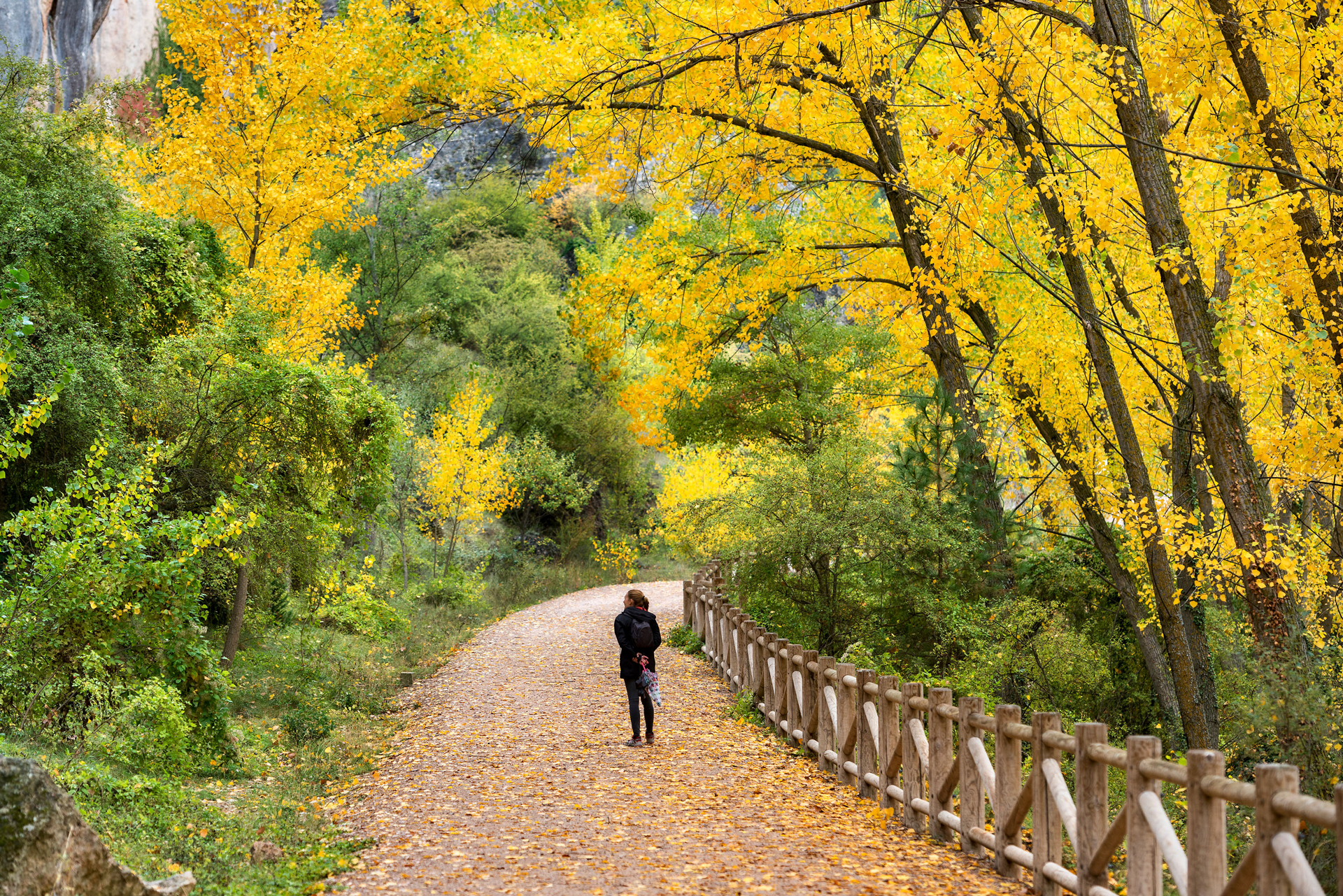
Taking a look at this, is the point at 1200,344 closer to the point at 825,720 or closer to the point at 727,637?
the point at 825,720

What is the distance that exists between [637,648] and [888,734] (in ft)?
9.31

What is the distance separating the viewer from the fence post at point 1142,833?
482 centimetres

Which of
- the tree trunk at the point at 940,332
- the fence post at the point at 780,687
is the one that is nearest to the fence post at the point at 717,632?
the fence post at the point at 780,687

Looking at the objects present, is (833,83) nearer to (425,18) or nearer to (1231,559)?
(425,18)

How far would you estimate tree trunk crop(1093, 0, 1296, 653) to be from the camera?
7195 mm

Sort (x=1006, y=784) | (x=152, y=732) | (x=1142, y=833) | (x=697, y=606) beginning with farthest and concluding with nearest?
1. (x=697, y=606)
2. (x=152, y=732)
3. (x=1006, y=784)
4. (x=1142, y=833)

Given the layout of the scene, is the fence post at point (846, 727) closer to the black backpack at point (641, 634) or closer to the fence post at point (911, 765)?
the fence post at point (911, 765)

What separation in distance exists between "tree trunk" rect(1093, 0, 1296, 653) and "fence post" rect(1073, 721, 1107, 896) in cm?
250

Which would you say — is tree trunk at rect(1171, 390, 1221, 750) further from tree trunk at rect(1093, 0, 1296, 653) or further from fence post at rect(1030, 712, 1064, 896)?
fence post at rect(1030, 712, 1064, 896)

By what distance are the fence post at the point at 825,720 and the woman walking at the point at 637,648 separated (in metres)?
1.58

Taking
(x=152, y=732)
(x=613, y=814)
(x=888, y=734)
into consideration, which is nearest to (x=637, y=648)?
(x=613, y=814)

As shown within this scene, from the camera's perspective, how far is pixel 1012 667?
1229 cm

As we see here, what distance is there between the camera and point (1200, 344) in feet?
24.4

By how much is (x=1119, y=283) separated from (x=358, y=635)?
1452 cm
